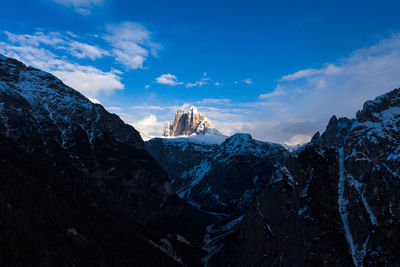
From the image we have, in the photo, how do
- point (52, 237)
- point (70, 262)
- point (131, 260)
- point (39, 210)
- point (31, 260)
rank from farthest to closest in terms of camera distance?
point (131, 260)
point (39, 210)
point (52, 237)
point (70, 262)
point (31, 260)

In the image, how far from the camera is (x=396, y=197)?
17662 cm

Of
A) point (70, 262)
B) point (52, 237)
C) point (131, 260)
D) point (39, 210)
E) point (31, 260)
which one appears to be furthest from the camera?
point (131, 260)

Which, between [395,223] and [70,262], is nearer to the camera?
[70,262]

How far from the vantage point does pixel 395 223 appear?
170 meters

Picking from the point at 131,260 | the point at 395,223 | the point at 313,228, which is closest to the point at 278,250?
the point at 313,228

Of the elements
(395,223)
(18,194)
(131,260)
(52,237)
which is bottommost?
(131,260)

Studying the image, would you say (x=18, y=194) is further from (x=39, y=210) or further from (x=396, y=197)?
(x=396, y=197)

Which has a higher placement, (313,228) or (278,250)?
(313,228)

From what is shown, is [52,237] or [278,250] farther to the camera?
[278,250]

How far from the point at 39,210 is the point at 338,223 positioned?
200267mm

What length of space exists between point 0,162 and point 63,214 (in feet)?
190

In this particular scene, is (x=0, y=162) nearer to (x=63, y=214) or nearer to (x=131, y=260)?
(x=63, y=214)

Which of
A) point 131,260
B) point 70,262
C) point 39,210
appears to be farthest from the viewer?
point 131,260

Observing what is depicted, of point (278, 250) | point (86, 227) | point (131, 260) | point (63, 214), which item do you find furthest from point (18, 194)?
point (278, 250)
